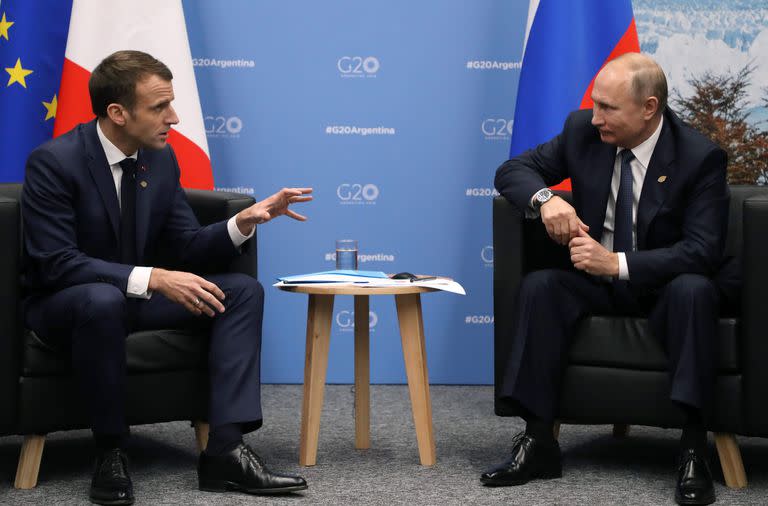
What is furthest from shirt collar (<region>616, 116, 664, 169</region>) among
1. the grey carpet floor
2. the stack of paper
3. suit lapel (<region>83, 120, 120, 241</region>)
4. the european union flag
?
the european union flag

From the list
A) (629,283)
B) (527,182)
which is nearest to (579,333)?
(629,283)

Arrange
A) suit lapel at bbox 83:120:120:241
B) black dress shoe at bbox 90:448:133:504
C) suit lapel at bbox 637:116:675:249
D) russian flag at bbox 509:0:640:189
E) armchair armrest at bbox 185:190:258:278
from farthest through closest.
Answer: russian flag at bbox 509:0:640:189 < armchair armrest at bbox 185:190:258:278 < suit lapel at bbox 637:116:675:249 < suit lapel at bbox 83:120:120:241 < black dress shoe at bbox 90:448:133:504

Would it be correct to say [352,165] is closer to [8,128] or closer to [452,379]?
[452,379]

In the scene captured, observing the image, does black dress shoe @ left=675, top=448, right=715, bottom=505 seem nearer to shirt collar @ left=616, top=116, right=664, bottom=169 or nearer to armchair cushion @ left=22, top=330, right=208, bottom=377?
shirt collar @ left=616, top=116, right=664, bottom=169

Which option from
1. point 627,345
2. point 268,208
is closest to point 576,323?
point 627,345

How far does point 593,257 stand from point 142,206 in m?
1.21

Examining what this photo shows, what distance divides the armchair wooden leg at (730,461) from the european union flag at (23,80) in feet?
8.41

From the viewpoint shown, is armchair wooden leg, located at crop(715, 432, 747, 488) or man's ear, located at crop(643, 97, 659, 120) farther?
man's ear, located at crop(643, 97, 659, 120)

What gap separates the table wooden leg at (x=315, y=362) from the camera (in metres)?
2.75

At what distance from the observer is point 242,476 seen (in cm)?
242

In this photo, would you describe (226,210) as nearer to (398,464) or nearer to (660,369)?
(398,464)

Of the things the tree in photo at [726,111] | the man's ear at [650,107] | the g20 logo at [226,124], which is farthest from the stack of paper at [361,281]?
the tree in photo at [726,111]

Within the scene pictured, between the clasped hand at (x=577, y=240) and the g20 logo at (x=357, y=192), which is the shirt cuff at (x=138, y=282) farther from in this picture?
the g20 logo at (x=357, y=192)

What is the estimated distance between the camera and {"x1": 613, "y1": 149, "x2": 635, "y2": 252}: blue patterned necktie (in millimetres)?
2752
